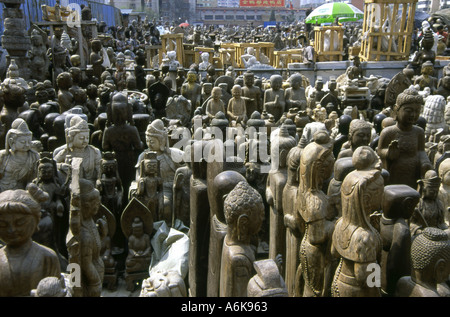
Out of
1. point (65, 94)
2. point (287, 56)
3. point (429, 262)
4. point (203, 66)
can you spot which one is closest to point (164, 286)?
point (429, 262)

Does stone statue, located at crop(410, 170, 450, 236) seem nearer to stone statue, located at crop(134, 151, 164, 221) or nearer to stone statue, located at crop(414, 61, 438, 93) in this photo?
stone statue, located at crop(134, 151, 164, 221)

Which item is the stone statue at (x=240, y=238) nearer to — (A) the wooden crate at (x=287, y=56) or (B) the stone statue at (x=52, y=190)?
(B) the stone statue at (x=52, y=190)

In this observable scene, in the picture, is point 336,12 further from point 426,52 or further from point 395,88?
point 395,88

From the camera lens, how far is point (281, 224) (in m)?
3.96

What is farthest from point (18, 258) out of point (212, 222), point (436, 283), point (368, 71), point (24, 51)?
point (368, 71)

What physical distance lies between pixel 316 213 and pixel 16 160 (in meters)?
3.34

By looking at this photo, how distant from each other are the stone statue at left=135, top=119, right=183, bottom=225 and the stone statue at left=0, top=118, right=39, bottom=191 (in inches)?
48.1

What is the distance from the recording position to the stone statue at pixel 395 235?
3082 millimetres

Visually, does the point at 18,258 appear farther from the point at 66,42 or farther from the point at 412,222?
the point at 66,42

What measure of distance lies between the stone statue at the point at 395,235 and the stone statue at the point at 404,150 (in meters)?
1.37

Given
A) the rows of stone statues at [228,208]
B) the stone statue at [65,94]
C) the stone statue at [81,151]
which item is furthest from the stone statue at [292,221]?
the stone statue at [65,94]

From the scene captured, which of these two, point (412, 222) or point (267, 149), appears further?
point (267, 149)

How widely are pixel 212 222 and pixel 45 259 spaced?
134 cm

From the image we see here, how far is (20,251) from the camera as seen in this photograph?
2572 millimetres
